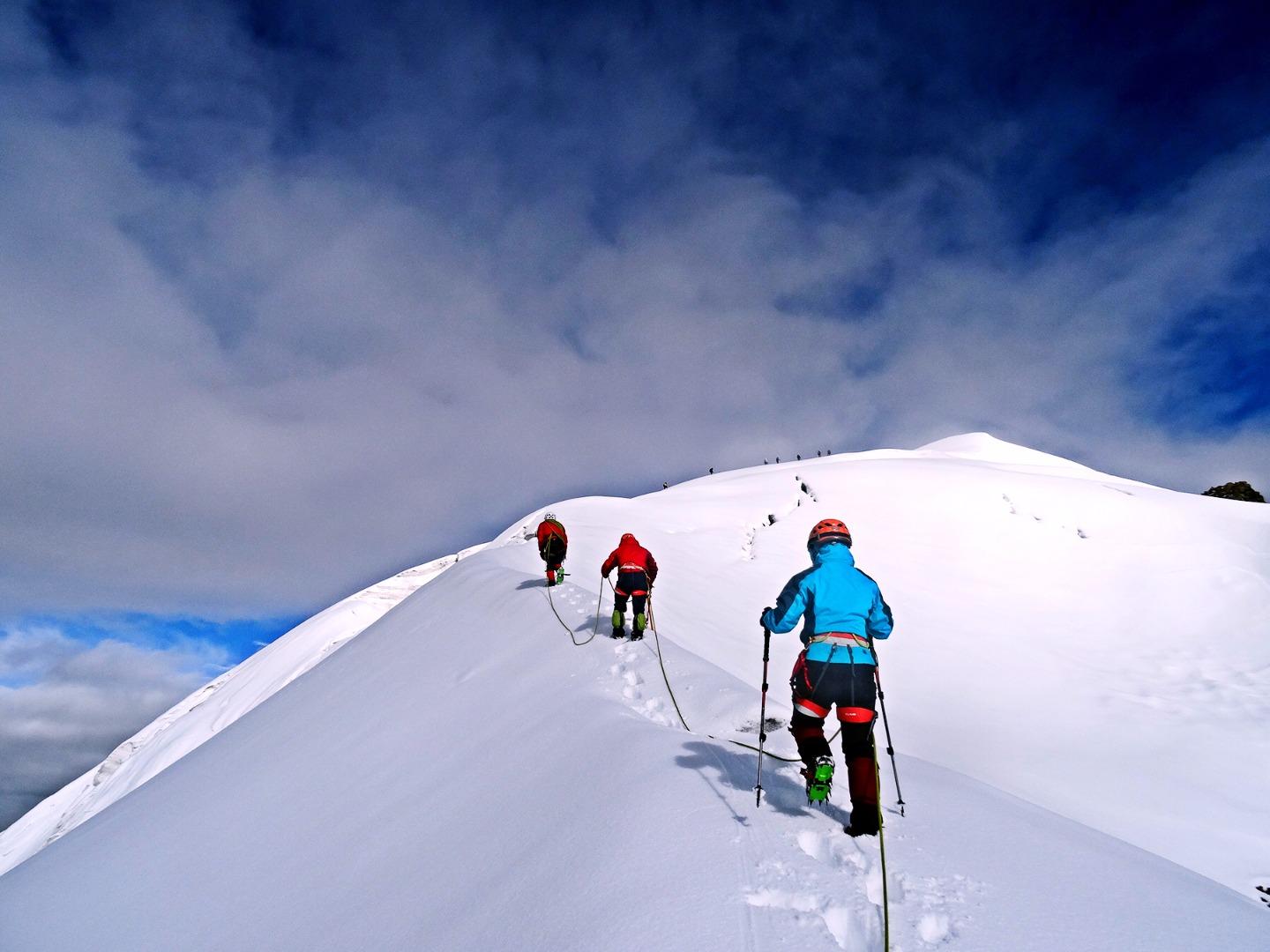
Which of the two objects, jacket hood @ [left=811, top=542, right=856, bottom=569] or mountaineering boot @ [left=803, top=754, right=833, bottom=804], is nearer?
mountaineering boot @ [left=803, top=754, right=833, bottom=804]

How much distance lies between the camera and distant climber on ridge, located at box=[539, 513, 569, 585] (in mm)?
14656

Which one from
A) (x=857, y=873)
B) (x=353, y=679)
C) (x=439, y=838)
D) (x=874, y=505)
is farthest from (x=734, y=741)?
(x=874, y=505)

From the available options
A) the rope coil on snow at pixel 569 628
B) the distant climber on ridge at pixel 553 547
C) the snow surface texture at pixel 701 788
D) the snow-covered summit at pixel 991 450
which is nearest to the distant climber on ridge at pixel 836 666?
the snow surface texture at pixel 701 788

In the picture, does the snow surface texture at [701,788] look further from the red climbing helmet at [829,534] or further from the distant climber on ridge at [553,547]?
the red climbing helmet at [829,534]

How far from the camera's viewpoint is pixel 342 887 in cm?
566

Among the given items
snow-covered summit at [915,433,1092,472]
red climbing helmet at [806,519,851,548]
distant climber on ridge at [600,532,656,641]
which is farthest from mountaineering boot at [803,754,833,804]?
snow-covered summit at [915,433,1092,472]

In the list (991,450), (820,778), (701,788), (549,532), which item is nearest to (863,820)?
(820,778)

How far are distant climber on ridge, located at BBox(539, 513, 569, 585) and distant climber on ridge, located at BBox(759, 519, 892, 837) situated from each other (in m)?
9.58

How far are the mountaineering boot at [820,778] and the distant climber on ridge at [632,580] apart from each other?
6.03 meters

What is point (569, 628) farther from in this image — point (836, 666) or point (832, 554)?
point (836, 666)

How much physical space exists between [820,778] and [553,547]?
10605 mm

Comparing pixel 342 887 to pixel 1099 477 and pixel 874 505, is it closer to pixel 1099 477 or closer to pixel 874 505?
pixel 874 505

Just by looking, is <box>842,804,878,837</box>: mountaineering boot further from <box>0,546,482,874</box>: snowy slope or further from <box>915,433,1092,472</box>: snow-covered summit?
<box>915,433,1092,472</box>: snow-covered summit

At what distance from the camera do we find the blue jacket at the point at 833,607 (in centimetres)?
511
